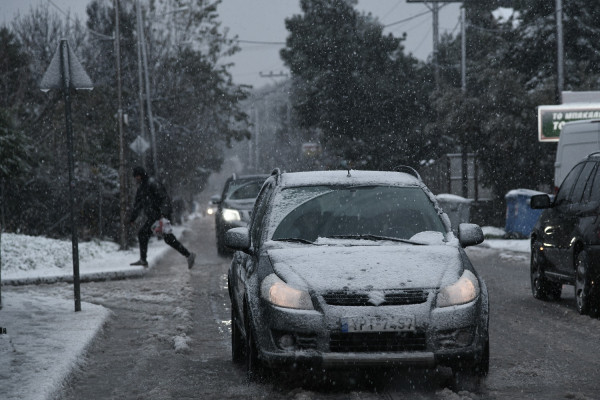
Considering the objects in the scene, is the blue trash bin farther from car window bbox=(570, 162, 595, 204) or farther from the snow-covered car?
the snow-covered car

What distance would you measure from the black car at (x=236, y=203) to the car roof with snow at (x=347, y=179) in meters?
11.6

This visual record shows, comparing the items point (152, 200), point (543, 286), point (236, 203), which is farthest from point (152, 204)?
point (543, 286)

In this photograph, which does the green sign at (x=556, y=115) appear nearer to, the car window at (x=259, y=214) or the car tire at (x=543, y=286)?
the car tire at (x=543, y=286)

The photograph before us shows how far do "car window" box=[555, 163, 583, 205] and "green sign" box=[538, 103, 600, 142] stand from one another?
57.8 ft

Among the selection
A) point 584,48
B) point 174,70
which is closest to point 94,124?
point 174,70

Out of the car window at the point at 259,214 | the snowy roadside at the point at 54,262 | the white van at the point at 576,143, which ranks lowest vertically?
the snowy roadside at the point at 54,262

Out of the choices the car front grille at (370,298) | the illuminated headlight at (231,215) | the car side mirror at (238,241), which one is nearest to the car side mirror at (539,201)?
the car side mirror at (238,241)

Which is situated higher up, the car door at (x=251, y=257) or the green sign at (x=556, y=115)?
the green sign at (x=556, y=115)

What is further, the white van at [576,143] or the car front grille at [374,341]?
the white van at [576,143]

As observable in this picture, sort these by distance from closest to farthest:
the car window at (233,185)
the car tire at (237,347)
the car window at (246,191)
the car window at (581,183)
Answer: the car tire at (237,347), the car window at (581,183), the car window at (246,191), the car window at (233,185)

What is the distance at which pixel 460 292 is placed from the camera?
6.29 m

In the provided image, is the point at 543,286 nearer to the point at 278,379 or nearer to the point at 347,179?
the point at 347,179

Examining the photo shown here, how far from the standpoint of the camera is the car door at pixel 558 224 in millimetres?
11175

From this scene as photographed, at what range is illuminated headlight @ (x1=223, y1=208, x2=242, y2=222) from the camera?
1975cm
